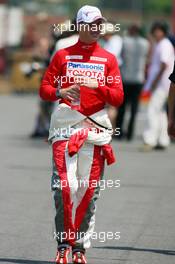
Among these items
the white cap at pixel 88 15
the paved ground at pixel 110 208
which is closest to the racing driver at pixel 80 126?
the white cap at pixel 88 15

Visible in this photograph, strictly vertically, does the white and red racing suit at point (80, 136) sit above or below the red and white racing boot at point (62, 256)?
above

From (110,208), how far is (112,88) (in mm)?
3520

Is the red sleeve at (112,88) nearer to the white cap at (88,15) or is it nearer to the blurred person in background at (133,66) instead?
the white cap at (88,15)

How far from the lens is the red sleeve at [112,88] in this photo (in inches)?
328

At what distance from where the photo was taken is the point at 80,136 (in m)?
8.39

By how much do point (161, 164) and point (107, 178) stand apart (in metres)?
2.07

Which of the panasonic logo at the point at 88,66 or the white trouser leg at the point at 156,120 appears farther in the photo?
the white trouser leg at the point at 156,120

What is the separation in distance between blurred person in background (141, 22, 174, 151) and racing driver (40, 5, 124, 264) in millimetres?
9160

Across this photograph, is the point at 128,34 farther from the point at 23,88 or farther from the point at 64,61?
the point at 23,88

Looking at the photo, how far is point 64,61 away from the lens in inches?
331

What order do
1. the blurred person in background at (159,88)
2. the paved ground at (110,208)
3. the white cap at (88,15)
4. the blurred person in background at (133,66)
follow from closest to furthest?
the white cap at (88,15), the paved ground at (110,208), the blurred person in background at (159,88), the blurred person in background at (133,66)

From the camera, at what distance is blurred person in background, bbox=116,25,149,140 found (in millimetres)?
19281

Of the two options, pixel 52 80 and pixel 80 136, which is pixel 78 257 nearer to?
pixel 80 136

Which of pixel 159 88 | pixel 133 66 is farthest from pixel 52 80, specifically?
pixel 133 66
